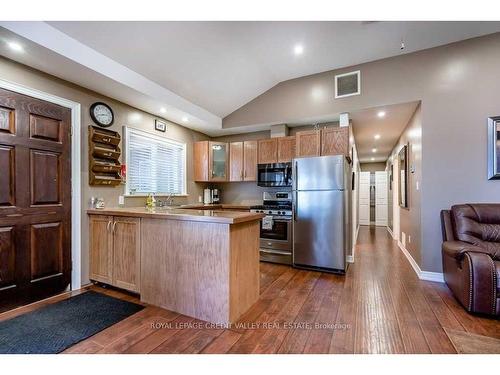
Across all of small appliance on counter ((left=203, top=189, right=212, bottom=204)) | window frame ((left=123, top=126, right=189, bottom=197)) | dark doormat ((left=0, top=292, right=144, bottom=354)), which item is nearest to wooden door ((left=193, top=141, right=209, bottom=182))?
window frame ((left=123, top=126, right=189, bottom=197))

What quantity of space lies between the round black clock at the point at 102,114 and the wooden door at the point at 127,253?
129 centimetres

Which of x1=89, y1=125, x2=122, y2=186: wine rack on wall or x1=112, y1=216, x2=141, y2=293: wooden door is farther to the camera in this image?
x1=89, y1=125, x2=122, y2=186: wine rack on wall

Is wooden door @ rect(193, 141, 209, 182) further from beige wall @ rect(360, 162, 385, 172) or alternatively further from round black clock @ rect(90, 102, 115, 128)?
beige wall @ rect(360, 162, 385, 172)

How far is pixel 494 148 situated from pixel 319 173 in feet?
6.50

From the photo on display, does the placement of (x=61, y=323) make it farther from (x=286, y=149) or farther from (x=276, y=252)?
(x=286, y=149)

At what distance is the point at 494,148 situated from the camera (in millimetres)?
2830

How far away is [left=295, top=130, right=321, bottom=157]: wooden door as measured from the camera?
3.83 meters

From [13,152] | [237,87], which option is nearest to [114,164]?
[13,152]

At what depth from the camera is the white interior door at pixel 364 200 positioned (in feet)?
28.6

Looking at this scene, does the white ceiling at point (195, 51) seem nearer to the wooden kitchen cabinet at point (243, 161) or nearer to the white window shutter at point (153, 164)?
the white window shutter at point (153, 164)

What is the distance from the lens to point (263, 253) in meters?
3.97

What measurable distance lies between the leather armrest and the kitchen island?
76.7 inches

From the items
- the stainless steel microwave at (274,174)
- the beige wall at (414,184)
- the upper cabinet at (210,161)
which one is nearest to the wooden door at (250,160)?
the stainless steel microwave at (274,174)
